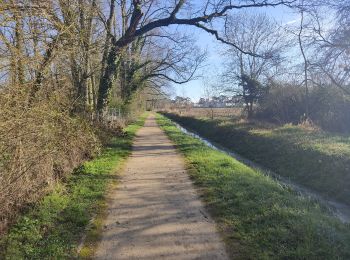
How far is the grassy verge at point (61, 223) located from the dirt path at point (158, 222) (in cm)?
34

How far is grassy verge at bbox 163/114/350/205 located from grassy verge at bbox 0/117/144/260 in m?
6.56

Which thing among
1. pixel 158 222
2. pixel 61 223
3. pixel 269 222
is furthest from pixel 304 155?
pixel 61 223

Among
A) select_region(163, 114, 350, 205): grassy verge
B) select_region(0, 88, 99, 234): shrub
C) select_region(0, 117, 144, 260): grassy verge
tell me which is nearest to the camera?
select_region(0, 117, 144, 260): grassy verge

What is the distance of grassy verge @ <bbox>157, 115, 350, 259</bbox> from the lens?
5.00 meters

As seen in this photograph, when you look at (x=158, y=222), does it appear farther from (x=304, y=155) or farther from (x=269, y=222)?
(x=304, y=155)

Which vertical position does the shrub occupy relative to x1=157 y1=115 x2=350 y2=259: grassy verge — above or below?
above

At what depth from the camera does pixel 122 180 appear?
941 cm

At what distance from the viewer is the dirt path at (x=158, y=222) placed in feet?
16.4

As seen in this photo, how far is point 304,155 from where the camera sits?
13680mm

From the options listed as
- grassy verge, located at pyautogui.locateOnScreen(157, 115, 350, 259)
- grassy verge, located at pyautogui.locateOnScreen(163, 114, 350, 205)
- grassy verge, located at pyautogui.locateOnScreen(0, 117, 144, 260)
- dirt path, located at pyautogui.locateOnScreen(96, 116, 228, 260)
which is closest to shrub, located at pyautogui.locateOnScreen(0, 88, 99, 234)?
grassy verge, located at pyautogui.locateOnScreen(0, 117, 144, 260)

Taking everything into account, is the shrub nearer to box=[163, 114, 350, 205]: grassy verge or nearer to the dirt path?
the dirt path

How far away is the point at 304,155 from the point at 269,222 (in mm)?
8403

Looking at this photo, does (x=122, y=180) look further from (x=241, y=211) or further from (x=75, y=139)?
(x=241, y=211)

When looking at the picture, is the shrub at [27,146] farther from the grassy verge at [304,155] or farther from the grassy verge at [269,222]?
the grassy verge at [304,155]
